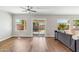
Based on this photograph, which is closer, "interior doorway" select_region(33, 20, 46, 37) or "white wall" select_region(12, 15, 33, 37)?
"white wall" select_region(12, 15, 33, 37)

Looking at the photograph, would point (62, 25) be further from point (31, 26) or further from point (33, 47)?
point (33, 47)

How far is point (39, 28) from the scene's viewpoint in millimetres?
13422

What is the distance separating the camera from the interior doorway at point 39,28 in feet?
43.7

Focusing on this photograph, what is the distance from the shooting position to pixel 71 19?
1298cm

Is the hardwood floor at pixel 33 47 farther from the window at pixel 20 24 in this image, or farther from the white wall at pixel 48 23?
the window at pixel 20 24

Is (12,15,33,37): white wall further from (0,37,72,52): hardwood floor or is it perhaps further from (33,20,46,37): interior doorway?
(0,37,72,52): hardwood floor

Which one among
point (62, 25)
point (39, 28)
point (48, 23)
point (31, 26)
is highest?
point (48, 23)

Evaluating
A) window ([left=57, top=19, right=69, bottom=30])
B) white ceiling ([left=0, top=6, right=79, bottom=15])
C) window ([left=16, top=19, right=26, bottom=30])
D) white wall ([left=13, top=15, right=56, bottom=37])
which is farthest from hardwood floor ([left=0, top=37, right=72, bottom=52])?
window ([left=16, top=19, right=26, bottom=30])

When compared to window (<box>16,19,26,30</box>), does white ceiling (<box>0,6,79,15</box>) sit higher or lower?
higher

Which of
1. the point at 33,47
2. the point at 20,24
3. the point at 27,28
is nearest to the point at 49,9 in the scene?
the point at 33,47

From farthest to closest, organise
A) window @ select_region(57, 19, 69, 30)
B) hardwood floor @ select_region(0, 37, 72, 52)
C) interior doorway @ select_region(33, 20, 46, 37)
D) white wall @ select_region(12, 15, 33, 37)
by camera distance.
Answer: interior doorway @ select_region(33, 20, 46, 37), window @ select_region(57, 19, 69, 30), white wall @ select_region(12, 15, 33, 37), hardwood floor @ select_region(0, 37, 72, 52)

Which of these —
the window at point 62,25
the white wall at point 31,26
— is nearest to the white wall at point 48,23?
the white wall at point 31,26

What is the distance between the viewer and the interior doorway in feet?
43.7

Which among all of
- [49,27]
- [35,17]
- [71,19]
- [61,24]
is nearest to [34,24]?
[35,17]
